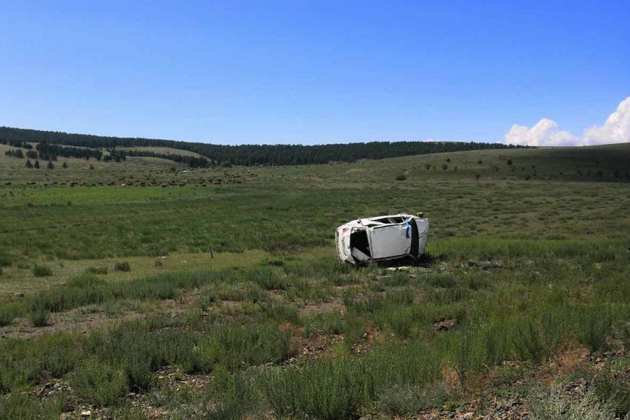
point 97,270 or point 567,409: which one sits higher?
point 567,409

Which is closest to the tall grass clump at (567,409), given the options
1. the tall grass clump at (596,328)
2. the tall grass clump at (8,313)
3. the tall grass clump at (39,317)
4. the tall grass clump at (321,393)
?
the tall grass clump at (321,393)

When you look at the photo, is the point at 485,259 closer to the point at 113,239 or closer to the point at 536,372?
the point at 536,372

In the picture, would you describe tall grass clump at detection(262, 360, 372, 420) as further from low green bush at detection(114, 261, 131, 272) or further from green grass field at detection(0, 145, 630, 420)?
low green bush at detection(114, 261, 131, 272)

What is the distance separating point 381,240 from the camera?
16781mm

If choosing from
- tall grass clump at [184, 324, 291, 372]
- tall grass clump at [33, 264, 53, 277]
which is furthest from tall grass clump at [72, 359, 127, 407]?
tall grass clump at [33, 264, 53, 277]

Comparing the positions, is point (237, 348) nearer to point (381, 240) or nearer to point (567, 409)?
point (567, 409)

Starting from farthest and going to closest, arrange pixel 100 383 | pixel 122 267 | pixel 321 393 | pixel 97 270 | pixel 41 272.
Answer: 1. pixel 122 267
2. pixel 97 270
3. pixel 41 272
4. pixel 100 383
5. pixel 321 393

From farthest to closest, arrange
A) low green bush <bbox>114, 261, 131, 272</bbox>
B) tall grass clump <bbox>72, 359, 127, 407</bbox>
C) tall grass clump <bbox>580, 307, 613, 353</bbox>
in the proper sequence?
1. low green bush <bbox>114, 261, 131, 272</bbox>
2. tall grass clump <bbox>580, 307, 613, 353</bbox>
3. tall grass clump <bbox>72, 359, 127, 407</bbox>

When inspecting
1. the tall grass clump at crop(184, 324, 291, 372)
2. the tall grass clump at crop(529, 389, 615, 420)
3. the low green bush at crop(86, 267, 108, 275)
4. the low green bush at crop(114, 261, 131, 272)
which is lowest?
the low green bush at crop(114, 261, 131, 272)

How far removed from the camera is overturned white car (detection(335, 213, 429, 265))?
16766 mm

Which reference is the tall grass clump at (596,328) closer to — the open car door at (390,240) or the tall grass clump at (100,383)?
the tall grass clump at (100,383)

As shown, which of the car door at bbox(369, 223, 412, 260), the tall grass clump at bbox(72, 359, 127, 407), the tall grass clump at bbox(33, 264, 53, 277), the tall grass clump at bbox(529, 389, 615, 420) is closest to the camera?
the tall grass clump at bbox(529, 389, 615, 420)

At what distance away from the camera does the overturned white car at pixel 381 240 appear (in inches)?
660

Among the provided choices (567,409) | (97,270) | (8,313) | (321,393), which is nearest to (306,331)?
Answer: (321,393)
